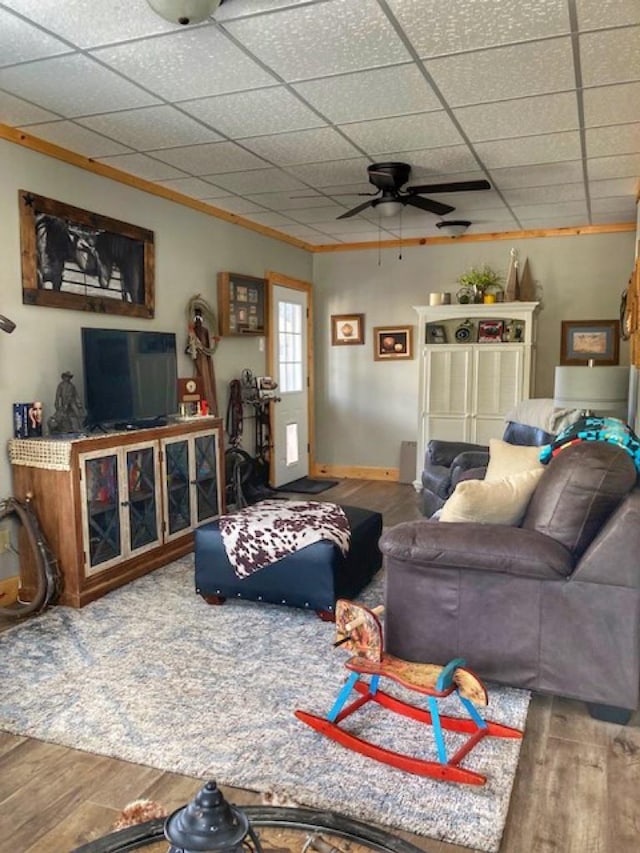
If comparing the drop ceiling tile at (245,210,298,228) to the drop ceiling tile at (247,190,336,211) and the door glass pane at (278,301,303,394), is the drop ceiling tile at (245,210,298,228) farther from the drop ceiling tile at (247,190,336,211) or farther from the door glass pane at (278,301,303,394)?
the door glass pane at (278,301,303,394)

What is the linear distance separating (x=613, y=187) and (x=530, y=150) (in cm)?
119

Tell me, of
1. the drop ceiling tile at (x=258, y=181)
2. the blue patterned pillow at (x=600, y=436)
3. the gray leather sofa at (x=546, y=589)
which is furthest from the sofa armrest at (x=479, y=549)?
the drop ceiling tile at (x=258, y=181)

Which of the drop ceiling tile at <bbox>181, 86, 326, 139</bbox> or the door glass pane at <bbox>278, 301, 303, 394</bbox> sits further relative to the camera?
the door glass pane at <bbox>278, 301, 303, 394</bbox>

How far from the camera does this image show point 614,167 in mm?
4199

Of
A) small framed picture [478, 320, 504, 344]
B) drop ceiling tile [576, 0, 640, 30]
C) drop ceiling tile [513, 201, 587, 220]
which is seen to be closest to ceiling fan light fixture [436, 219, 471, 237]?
drop ceiling tile [513, 201, 587, 220]

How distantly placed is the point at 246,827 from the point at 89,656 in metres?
2.22

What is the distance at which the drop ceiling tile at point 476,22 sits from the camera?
2.28 m

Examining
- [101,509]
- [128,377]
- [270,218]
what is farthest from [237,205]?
[101,509]

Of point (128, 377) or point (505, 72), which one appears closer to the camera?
point (505, 72)

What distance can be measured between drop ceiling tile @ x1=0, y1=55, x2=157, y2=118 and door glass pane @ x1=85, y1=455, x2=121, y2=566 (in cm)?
179

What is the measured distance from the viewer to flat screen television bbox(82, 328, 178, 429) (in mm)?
3900

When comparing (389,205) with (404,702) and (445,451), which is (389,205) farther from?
(404,702)

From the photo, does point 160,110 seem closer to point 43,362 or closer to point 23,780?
point 43,362

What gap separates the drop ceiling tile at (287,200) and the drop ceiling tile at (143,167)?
2.59 feet
